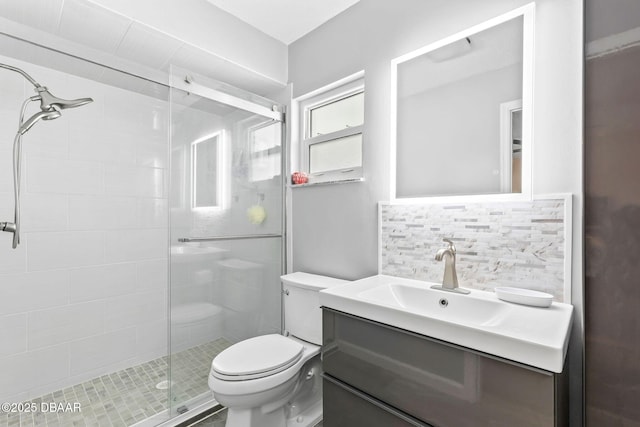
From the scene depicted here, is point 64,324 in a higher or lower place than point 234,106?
lower

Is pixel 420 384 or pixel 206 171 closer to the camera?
pixel 420 384

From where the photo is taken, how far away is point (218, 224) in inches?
72.8

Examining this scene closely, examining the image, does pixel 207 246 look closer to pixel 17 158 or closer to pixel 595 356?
pixel 17 158

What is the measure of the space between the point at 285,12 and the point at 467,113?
134 centimetres

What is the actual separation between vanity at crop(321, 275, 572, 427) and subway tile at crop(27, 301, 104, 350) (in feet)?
5.82

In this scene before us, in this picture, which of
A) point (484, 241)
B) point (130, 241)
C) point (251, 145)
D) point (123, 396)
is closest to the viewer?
point (484, 241)

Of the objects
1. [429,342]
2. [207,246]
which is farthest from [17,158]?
[429,342]

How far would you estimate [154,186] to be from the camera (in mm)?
2377

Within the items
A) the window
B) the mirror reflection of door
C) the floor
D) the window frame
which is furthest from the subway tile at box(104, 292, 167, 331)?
the mirror reflection of door

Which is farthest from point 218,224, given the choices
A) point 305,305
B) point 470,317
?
point 470,317

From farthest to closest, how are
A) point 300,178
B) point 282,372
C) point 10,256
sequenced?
point 300,178 < point 10,256 < point 282,372

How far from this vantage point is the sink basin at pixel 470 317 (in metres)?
0.80

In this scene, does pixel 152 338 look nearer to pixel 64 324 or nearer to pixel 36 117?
pixel 64 324

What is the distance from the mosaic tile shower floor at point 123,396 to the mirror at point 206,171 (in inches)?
34.6
